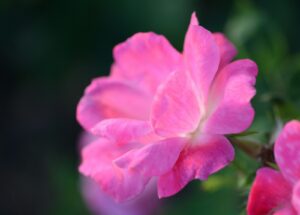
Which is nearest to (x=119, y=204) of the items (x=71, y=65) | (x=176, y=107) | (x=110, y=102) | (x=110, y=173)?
(x=71, y=65)

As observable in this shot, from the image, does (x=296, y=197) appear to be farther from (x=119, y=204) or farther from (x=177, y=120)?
(x=119, y=204)

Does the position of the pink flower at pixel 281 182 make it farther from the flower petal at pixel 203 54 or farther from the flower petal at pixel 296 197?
the flower petal at pixel 203 54

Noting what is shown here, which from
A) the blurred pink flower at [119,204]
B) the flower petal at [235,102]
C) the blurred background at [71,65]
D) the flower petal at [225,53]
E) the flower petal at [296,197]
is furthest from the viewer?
the blurred pink flower at [119,204]

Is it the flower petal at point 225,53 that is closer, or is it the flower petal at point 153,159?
the flower petal at point 153,159

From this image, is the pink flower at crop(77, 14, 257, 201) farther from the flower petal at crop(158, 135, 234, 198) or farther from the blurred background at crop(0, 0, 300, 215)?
the blurred background at crop(0, 0, 300, 215)

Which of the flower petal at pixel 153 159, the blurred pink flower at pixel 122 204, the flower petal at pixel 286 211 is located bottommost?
the blurred pink flower at pixel 122 204

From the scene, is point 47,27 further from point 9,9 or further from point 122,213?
point 122,213

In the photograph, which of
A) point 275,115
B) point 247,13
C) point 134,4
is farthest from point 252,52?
point 134,4

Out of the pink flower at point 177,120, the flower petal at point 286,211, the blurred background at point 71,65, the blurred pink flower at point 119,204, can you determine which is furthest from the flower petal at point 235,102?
the blurred pink flower at point 119,204
